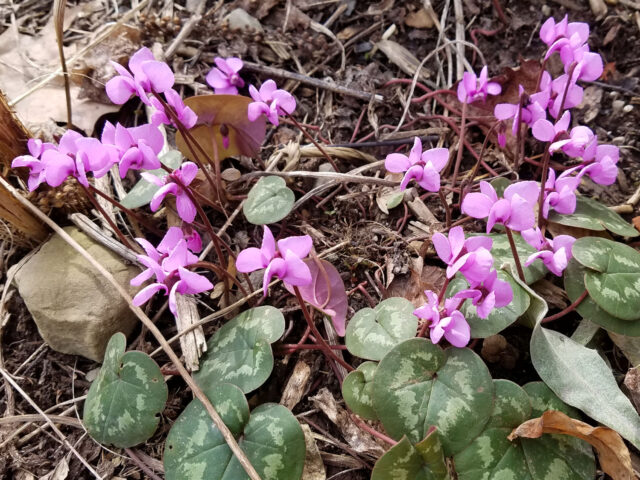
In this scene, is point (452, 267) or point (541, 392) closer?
point (452, 267)

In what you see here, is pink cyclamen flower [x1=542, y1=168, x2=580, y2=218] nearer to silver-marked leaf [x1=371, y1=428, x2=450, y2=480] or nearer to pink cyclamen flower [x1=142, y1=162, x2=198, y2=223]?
silver-marked leaf [x1=371, y1=428, x2=450, y2=480]

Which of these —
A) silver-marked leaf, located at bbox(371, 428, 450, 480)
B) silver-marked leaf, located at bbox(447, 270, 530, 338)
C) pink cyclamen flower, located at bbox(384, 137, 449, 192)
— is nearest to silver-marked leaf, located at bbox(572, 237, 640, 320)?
silver-marked leaf, located at bbox(447, 270, 530, 338)

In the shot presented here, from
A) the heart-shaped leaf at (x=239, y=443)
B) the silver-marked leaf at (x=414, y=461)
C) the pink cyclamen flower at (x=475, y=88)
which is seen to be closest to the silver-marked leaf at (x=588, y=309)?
the silver-marked leaf at (x=414, y=461)

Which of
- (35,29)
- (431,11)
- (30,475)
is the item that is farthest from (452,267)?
(35,29)

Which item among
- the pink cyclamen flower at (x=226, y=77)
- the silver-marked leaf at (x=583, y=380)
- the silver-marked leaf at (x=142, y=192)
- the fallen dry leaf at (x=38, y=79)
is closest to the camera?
the silver-marked leaf at (x=583, y=380)

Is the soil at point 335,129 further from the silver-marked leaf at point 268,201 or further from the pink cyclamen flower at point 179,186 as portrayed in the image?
the pink cyclamen flower at point 179,186

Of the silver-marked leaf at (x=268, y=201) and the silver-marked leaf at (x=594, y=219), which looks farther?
the silver-marked leaf at (x=268, y=201)

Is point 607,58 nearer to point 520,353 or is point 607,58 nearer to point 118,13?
point 520,353

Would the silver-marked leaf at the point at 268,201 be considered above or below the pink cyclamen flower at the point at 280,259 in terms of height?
below
